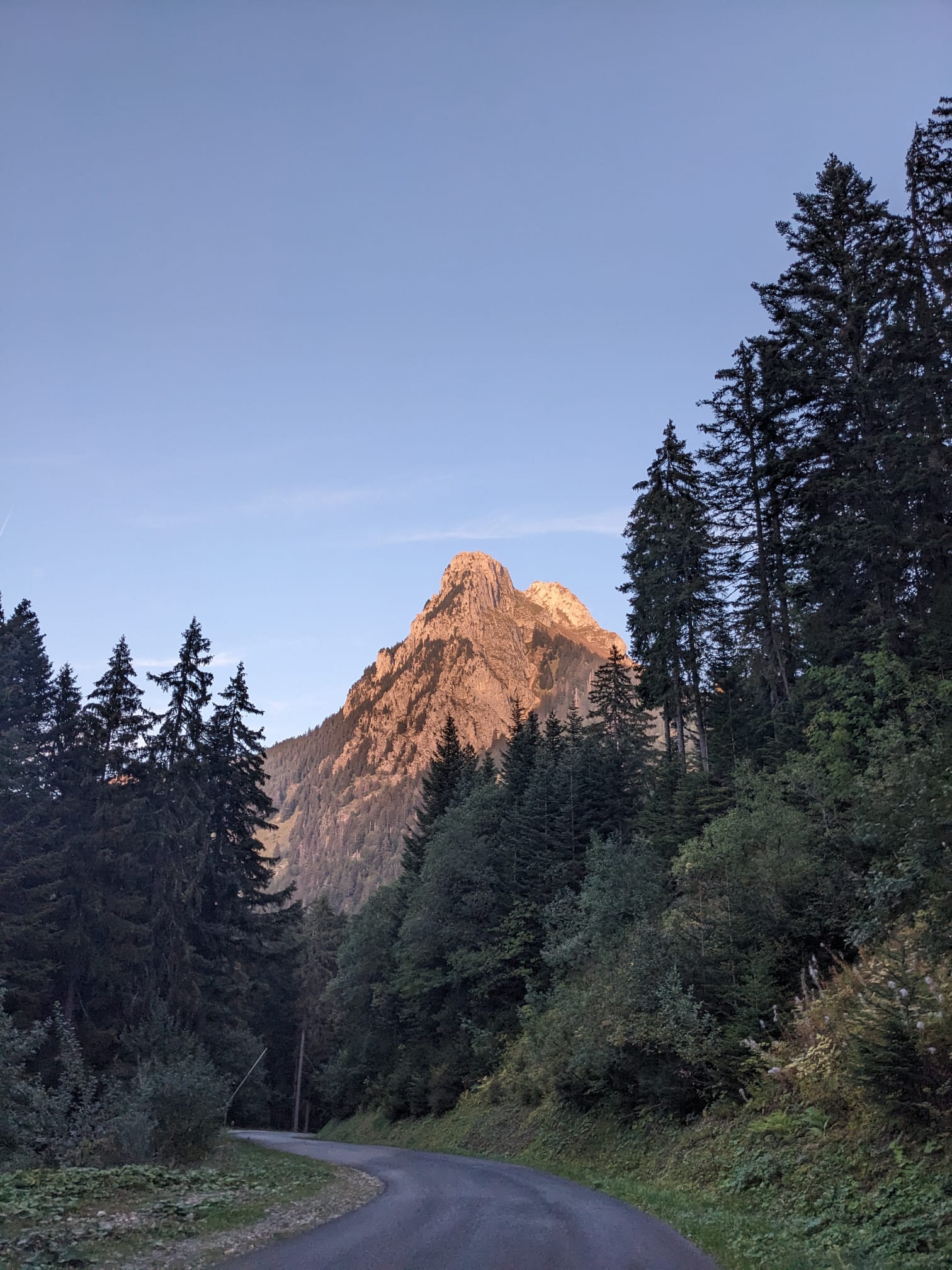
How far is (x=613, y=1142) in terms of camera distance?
837 inches

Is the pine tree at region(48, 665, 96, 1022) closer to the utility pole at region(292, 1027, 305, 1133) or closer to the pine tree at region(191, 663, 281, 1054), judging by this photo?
the pine tree at region(191, 663, 281, 1054)

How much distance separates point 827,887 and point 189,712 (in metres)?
30.2

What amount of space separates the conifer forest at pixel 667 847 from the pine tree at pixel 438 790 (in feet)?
5.99

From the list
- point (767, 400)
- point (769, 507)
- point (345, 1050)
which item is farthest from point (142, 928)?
point (767, 400)

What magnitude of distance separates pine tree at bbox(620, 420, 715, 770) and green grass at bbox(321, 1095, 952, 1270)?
792 inches

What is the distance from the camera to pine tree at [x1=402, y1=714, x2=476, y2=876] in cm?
5528

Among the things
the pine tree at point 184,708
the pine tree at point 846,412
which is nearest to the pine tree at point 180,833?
the pine tree at point 184,708

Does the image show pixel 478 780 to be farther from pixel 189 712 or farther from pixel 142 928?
pixel 142 928

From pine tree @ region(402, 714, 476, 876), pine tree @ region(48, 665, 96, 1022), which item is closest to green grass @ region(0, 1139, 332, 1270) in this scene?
pine tree @ region(48, 665, 96, 1022)

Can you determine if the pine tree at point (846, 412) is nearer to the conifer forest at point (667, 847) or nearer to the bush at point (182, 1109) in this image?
the conifer forest at point (667, 847)

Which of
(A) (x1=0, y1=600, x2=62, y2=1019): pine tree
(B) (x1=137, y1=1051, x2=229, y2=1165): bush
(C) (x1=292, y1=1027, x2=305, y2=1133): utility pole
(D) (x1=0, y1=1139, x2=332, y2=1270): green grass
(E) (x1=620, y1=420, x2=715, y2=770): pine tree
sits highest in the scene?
(E) (x1=620, y1=420, x2=715, y2=770): pine tree

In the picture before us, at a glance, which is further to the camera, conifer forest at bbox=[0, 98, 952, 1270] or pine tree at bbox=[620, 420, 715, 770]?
pine tree at bbox=[620, 420, 715, 770]

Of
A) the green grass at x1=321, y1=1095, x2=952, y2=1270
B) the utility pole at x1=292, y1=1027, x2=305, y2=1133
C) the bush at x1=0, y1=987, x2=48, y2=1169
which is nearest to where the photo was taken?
the green grass at x1=321, y1=1095, x2=952, y2=1270

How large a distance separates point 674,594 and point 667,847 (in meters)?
12.0
